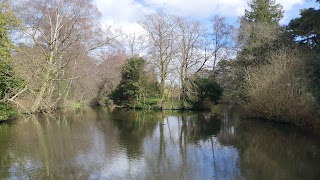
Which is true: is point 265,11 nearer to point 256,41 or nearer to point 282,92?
point 256,41

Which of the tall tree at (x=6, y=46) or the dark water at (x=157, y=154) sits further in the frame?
the tall tree at (x=6, y=46)

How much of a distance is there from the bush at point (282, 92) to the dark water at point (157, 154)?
1171 millimetres

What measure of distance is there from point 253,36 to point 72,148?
18794 millimetres

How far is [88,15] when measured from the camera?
70.4 ft

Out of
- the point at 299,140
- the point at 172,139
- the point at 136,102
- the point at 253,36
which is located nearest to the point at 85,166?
the point at 172,139

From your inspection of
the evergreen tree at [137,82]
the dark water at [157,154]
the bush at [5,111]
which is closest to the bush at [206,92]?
the evergreen tree at [137,82]

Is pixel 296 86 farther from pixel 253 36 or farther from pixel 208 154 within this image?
pixel 253 36

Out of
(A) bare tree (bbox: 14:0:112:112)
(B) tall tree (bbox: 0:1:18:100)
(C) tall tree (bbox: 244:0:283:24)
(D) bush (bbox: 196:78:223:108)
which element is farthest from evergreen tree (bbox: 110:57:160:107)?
Answer: (B) tall tree (bbox: 0:1:18:100)

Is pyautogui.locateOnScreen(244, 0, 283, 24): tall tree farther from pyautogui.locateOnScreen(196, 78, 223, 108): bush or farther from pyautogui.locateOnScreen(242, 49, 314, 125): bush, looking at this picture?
pyautogui.locateOnScreen(242, 49, 314, 125): bush

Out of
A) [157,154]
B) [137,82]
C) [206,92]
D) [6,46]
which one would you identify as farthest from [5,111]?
[206,92]

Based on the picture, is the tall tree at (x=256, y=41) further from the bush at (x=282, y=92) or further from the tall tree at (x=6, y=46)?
the tall tree at (x=6, y=46)

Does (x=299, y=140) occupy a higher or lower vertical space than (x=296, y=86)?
lower

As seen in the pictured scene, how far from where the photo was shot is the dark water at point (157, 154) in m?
7.86

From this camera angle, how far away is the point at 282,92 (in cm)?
1616
